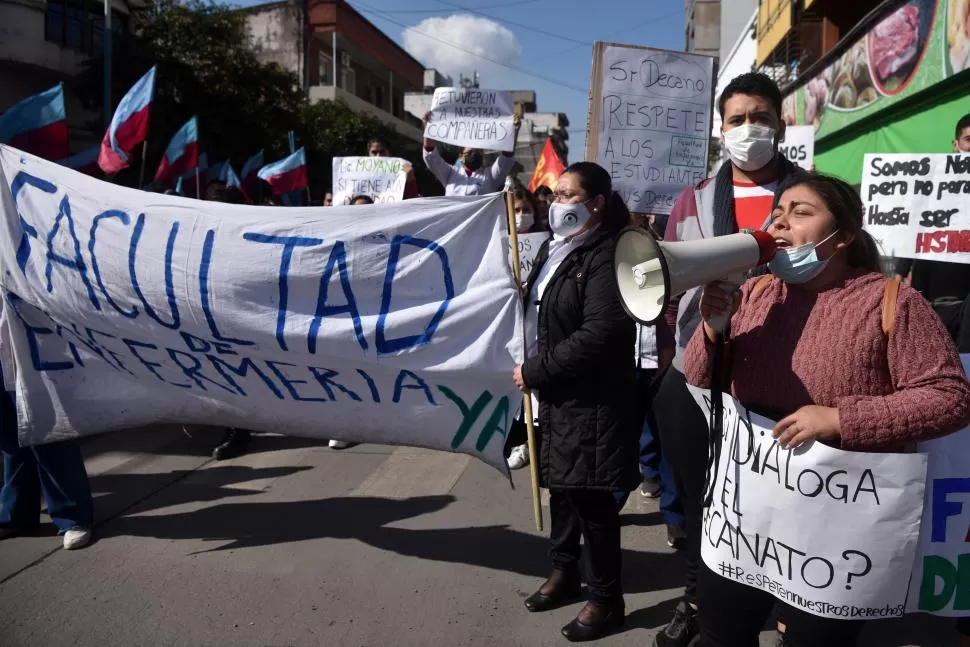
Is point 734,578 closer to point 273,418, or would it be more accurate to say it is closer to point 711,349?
point 711,349

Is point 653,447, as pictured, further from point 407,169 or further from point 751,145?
point 407,169

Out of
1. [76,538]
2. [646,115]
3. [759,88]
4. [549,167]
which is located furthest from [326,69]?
[759,88]

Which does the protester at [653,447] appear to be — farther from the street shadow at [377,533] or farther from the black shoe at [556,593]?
the black shoe at [556,593]

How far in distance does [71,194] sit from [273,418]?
1435 mm

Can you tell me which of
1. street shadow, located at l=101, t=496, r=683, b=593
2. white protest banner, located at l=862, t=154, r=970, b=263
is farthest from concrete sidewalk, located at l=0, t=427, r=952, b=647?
white protest banner, located at l=862, t=154, r=970, b=263

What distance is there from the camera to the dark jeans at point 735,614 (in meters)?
2.02

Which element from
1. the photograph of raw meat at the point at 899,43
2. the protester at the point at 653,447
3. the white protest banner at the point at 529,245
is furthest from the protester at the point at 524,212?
the photograph of raw meat at the point at 899,43

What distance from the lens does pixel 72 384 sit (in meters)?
3.82

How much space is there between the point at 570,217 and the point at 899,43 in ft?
28.1

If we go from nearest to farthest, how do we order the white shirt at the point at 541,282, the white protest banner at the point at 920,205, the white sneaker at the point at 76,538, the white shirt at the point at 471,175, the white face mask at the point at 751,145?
the white face mask at the point at 751,145 → the white shirt at the point at 541,282 → the white sneaker at the point at 76,538 → the white protest banner at the point at 920,205 → the white shirt at the point at 471,175

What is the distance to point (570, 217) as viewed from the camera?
307 centimetres

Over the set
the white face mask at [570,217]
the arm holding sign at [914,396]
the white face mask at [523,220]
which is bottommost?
the arm holding sign at [914,396]

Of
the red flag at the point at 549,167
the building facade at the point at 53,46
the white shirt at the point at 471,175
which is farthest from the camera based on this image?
the building facade at the point at 53,46

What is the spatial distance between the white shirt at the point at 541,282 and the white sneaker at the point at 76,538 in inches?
96.6
